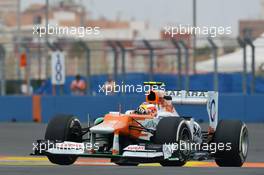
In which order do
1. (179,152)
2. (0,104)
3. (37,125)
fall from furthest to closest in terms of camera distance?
(0,104), (37,125), (179,152)

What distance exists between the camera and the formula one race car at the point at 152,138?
541 inches

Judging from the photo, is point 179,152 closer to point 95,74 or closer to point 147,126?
point 147,126

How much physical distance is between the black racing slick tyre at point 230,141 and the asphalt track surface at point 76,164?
0.38 m

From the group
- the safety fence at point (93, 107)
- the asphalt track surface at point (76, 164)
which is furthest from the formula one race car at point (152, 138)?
the safety fence at point (93, 107)

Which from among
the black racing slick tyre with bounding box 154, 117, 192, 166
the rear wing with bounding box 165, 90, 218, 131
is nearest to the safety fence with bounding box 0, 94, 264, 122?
the rear wing with bounding box 165, 90, 218, 131

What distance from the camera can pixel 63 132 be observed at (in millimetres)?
14406

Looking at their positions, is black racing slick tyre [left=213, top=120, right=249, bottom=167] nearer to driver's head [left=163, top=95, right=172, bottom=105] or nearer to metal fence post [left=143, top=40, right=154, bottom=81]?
driver's head [left=163, top=95, right=172, bottom=105]

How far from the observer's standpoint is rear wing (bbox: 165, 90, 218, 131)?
49.3 ft

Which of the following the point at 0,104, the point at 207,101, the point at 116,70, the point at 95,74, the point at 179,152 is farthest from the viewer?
the point at 95,74

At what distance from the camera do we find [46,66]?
30.7 metres

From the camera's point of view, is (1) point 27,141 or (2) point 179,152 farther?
(1) point 27,141

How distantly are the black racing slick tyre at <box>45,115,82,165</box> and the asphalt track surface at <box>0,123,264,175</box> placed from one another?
383 millimetres

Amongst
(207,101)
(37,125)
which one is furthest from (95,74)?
(207,101)

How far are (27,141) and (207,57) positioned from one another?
34.5ft
